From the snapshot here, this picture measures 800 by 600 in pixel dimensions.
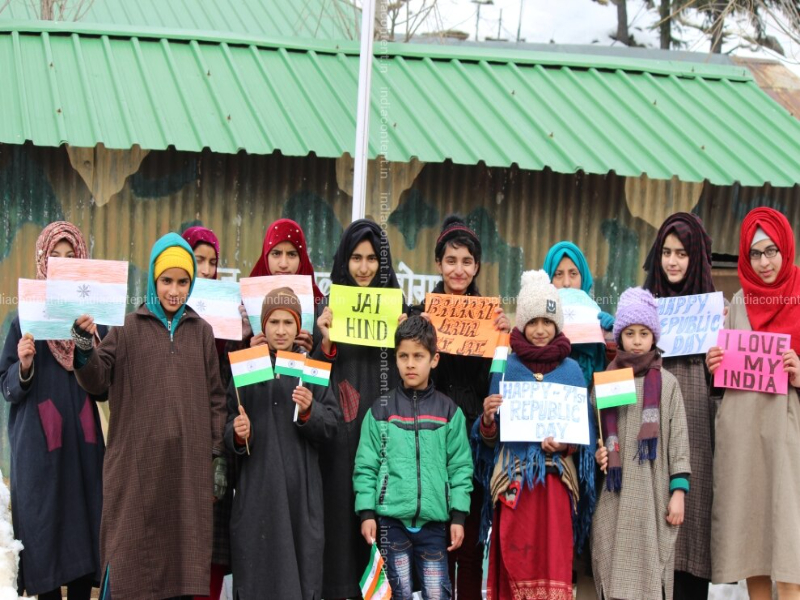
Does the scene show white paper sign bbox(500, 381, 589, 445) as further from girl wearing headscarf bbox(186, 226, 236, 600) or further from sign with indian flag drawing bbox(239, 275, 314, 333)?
girl wearing headscarf bbox(186, 226, 236, 600)

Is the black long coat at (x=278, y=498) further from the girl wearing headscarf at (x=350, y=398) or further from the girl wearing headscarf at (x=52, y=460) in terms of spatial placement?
the girl wearing headscarf at (x=52, y=460)

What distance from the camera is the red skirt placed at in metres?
4.81

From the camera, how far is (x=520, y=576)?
4.84 m

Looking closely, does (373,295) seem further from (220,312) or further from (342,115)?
(342,115)

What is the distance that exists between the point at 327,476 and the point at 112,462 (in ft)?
3.46

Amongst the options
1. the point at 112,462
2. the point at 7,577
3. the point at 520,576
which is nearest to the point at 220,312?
the point at 112,462

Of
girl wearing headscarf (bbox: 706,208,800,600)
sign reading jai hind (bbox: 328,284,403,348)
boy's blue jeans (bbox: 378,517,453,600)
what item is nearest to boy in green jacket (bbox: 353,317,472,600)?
boy's blue jeans (bbox: 378,517,453,600)

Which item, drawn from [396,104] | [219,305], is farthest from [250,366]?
[396,104]

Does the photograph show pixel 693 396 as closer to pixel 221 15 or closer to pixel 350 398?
pixel 350 398

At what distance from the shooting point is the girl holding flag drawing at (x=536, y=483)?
484 cm

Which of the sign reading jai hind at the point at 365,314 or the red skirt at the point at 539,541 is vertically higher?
the sign reading jai hind at the point at 365,314

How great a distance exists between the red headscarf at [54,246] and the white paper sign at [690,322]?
2941 mm

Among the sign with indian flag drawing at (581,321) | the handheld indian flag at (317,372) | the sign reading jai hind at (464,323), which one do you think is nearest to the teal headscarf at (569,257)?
the sign with indian flag drawing at (581,321)

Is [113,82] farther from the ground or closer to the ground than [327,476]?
farther from the ground
